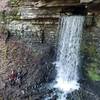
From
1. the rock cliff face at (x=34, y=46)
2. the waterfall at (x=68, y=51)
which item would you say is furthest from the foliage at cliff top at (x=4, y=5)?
the waterfall at (x=68, y=51)

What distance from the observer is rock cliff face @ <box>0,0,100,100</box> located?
1031 centimetres

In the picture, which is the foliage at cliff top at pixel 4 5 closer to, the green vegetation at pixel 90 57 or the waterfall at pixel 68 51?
the waterfall at pixel 68 51

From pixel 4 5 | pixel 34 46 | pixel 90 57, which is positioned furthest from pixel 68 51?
pixel 4 5

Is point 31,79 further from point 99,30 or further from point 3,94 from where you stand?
point 99,30

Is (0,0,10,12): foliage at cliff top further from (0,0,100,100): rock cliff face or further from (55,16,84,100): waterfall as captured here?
(55,16,84,100): waterfall

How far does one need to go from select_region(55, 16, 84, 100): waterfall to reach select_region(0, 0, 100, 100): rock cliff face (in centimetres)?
26

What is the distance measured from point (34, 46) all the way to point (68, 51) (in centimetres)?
157

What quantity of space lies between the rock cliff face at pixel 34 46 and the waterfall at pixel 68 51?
10.1 inches

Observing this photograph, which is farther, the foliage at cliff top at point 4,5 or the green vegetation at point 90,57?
the foliage at cliff top at point 4,5

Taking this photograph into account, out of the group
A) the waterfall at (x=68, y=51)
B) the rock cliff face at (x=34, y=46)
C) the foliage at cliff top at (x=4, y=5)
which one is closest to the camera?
the rock cliff face at (x=34, y=46)

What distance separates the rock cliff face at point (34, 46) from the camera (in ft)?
33.8

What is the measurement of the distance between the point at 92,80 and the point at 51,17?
3.01m

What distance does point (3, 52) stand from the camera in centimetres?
1188

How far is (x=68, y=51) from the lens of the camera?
11.2 meters
